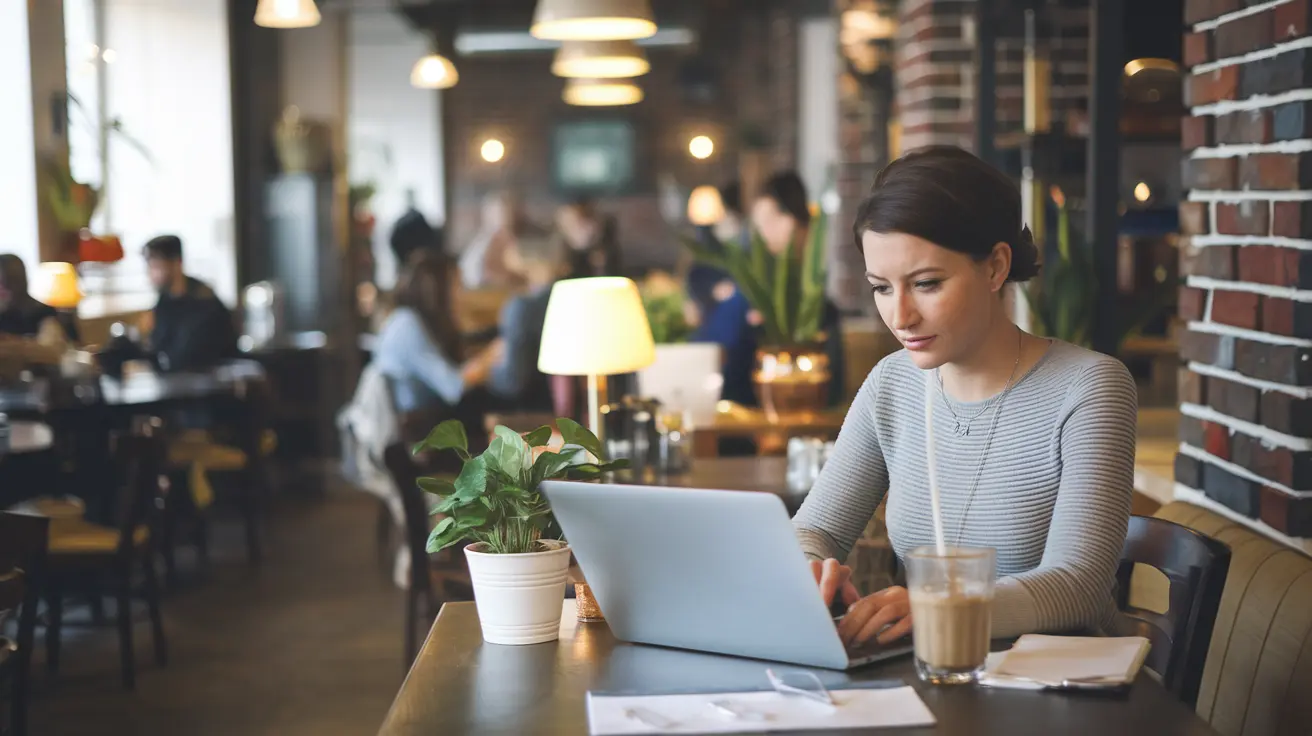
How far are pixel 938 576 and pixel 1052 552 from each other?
348mm

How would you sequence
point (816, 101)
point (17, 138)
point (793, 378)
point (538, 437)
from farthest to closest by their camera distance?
point (816, 101) → point (17, 138) → point (793, 378) → point (538, 437)

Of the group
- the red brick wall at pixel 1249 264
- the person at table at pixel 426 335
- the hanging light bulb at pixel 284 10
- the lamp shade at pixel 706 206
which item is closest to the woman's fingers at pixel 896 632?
the red brick wall at pixel 1249 264

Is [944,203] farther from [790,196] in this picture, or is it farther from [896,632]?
[790,196]

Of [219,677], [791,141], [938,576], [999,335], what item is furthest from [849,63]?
[938,576]

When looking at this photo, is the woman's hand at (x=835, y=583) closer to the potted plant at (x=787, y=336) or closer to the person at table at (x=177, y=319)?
the potted plant at (x=787, y=336)

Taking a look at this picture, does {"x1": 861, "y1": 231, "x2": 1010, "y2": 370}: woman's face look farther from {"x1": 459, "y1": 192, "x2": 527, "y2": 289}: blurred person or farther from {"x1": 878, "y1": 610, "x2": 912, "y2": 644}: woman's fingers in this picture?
{"x1": 459, "y1": 192, "x2": 527, "y2": 289}: blurred person

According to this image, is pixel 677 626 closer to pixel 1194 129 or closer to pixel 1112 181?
pixel 1194 129

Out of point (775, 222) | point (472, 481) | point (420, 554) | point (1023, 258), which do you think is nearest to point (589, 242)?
point (775, 222)

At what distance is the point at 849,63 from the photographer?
28.7ft

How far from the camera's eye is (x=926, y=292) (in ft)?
6.27

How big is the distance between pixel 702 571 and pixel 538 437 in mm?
339

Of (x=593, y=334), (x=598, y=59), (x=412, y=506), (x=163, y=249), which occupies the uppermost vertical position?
(x=598, y=59)

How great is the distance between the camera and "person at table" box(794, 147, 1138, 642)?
180 centimetres

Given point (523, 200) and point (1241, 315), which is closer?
point (1241, 315)
